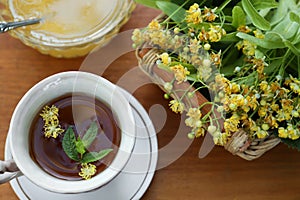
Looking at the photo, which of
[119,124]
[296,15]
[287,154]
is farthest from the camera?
[287,154]

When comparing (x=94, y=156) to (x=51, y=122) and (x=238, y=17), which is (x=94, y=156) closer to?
(x=51, y=122)

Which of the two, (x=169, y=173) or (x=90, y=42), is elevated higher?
(x=90, y=42)

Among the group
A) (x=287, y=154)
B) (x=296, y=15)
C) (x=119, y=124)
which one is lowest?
(x=287, y=154)

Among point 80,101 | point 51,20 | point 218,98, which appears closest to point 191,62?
point 218,98

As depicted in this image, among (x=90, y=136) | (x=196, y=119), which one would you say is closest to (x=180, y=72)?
(x=196, y=119)

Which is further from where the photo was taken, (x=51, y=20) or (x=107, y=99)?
(x=51, y=20)

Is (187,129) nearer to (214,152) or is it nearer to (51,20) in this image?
(214,152)

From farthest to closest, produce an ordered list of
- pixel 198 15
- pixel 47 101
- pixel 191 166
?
pixel 191 166
pixel 47 101
pixel 198 15
